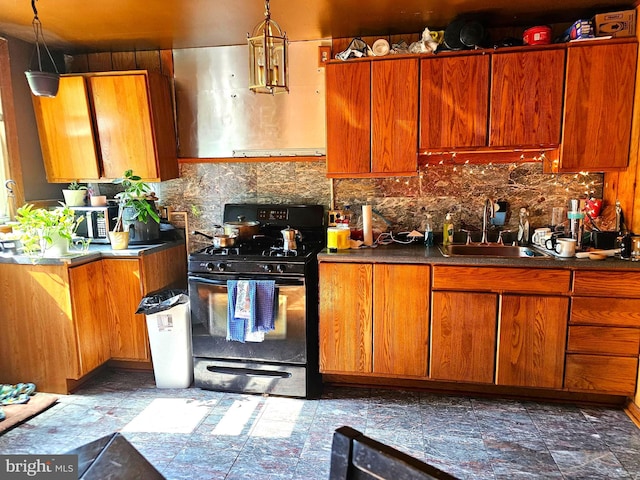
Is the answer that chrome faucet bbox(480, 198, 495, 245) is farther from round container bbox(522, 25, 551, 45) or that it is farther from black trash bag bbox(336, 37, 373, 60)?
black trash bag bbox(336, 37, 373, 60)

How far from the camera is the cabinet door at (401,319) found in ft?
8.96

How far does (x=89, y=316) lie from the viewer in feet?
9.76

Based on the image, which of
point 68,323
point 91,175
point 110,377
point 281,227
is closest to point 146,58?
point 91,175

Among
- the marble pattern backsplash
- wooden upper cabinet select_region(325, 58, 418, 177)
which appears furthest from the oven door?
wooden upper cabinet select_region(325, 58, 418, 177)

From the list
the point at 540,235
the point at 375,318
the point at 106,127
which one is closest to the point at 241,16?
the point at 106,127

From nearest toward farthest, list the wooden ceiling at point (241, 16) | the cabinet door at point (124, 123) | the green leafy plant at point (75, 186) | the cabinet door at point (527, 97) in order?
the wooden ceiling at point (241, 16)
the cabinet door at point (527, 97)
the cabinet door at point (124, 123)
the green leafy plant at point (75, 186)

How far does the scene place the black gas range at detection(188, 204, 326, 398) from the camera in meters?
2.81

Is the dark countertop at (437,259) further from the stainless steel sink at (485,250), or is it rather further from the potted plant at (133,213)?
the potted plant at (133,213)

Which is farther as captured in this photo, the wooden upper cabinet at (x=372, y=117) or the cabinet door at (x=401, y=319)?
the wooden upper cabinet at (x=372, y=117)

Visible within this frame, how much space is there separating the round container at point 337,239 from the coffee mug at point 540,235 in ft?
4.22

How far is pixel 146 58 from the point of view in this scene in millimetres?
3514

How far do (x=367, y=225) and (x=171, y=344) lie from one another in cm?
157

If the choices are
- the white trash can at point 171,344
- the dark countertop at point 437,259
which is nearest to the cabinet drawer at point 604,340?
the dark countertop at point 437,259

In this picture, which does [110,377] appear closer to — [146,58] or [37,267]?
[37,267]
